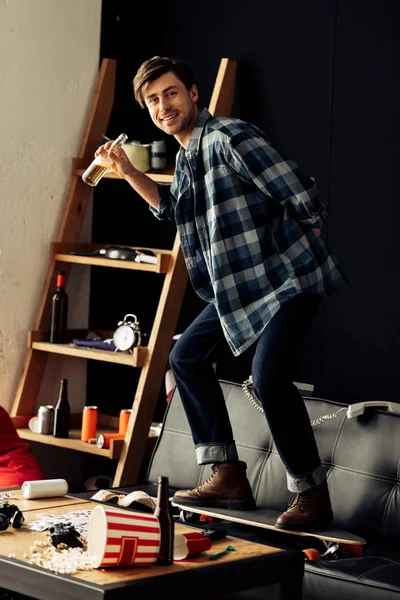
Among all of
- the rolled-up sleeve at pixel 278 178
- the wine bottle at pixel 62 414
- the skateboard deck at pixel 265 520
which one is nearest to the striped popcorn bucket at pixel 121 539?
the skateboard deck at pixel 265 520

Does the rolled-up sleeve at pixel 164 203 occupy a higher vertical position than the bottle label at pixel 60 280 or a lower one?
higher

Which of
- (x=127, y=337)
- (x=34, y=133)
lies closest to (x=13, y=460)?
(x=127, y=337)

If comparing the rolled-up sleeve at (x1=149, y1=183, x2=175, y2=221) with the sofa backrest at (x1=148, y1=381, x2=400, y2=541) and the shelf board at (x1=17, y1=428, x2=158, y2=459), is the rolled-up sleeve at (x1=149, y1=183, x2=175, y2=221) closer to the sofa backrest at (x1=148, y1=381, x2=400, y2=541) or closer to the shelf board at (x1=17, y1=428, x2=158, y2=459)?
the sofa backrest at (x1=148, y1=381, x2=400, y2=541)

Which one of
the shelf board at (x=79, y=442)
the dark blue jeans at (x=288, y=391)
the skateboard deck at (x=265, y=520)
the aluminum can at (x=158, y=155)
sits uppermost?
the aluminum can at (x=158, y=155)

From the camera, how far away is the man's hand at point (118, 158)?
352 centimetres

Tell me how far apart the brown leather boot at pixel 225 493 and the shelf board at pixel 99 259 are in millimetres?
1180

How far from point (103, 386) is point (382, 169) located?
1.82 m

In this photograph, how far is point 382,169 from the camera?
13.6 feet

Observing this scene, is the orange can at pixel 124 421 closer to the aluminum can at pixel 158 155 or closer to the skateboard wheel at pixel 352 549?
the aluminum can at pixel 158 155

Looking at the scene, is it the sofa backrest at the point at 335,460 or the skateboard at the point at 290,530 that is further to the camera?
the sofa backrest at the point at 335,460

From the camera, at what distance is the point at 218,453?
348cm

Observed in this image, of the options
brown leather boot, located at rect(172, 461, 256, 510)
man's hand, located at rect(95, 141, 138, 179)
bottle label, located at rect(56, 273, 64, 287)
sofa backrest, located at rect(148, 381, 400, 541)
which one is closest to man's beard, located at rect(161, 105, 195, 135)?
man's hand, located at rect(95, 141, 138, 179)

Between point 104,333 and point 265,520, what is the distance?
1.82 meters

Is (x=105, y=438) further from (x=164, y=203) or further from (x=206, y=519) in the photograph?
(x=164, y=203)
